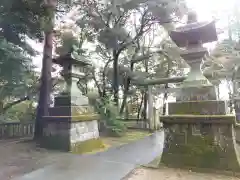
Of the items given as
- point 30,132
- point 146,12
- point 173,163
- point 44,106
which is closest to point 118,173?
point 173,163

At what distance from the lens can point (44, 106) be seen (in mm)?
6848

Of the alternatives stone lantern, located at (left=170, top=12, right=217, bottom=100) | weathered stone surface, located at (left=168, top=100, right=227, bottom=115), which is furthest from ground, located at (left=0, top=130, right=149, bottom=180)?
stone lantern, located at (left=170, top=12, right=217, bottom=100)

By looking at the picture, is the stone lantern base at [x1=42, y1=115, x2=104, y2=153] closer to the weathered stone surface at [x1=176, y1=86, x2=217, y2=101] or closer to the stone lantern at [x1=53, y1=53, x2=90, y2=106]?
the stone lantern at [x1=53, y1=53, x2=90, y2=106]

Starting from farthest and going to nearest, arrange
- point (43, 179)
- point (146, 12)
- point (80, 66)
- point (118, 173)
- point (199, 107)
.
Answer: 1. point (146, 12)
2. point (80, 66)
3. point (199, 107)
4. point (118, 173)
5. point (43, 179)

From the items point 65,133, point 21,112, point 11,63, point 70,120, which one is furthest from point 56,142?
Answer: point 21,112

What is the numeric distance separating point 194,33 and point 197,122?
173 cm

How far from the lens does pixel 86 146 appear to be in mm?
5383

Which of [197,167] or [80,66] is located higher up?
[80,66]

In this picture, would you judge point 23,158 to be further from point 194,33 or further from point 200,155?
point 194,33

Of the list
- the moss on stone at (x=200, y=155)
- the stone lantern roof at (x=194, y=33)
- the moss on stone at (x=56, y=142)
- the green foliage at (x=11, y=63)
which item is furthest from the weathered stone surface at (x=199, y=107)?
the green foliage at (x=11, y=63)

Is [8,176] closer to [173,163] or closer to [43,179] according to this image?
[43,179]

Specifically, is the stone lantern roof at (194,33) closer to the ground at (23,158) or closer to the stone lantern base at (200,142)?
the stone lantern base at (200,142)

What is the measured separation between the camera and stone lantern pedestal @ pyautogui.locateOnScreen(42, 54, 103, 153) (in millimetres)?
5113

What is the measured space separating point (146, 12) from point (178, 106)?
8.00 metres
